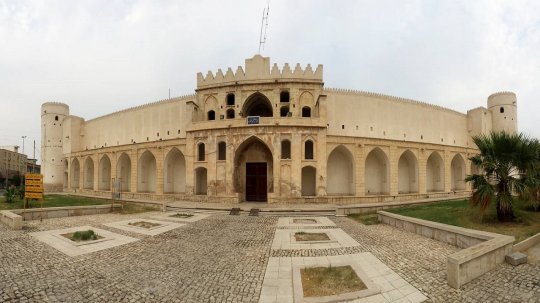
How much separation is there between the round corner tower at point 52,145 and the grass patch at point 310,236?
135ft

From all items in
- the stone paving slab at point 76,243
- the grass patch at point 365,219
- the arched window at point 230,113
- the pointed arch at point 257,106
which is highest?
the pointed arch at point 257,106

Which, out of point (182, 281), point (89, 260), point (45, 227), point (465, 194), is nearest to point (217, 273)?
point (182, 281)

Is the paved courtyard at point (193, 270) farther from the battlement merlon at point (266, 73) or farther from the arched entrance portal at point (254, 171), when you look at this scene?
the battlement merlon at point (266, 73)

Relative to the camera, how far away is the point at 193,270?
6.09m

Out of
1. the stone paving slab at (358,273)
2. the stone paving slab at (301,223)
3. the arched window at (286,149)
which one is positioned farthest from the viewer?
the arched window at (286,149)

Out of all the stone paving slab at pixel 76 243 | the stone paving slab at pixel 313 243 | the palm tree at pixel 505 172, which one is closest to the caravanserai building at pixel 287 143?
the stone paving slab at pixel 76 243

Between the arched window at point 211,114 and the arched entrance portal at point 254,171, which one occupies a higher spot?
the arched window at point 211,114

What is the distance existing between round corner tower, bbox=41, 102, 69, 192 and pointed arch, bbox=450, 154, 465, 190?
5234cm

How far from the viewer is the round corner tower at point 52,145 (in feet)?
117

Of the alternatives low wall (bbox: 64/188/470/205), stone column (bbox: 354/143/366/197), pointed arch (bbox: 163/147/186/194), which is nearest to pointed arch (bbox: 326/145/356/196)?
stone column (bbox: 354/143/366/197)

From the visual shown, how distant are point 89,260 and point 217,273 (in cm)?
373

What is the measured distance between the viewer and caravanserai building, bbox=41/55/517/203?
20.4 m

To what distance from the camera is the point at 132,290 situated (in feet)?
16.3

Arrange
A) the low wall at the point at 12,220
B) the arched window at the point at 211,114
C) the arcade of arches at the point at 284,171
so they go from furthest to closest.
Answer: the arched window at the point at 211,114, the arcade of arches at the point at 284,171, the low wall at the point at 12,220
